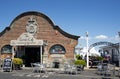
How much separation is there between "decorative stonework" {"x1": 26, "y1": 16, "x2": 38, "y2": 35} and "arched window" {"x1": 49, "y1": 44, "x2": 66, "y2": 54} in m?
3.31

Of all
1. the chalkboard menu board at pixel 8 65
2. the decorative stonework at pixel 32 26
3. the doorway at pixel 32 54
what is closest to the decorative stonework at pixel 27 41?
the decorative stonework at pixel 32 26

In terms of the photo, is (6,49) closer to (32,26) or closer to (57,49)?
(32,26)

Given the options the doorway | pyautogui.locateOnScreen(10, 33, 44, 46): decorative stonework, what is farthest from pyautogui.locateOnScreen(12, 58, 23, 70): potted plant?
the doorway

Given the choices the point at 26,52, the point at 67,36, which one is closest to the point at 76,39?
the point at 67,36

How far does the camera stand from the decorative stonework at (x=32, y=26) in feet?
126

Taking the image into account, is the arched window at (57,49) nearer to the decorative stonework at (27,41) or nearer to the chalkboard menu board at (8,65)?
the decorative stonework at (27,41)

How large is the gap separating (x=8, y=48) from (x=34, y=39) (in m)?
5.10

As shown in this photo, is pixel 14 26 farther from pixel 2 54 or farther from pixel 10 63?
pixel 10 63

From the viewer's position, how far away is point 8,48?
128ft

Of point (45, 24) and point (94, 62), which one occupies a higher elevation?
point (45, 24)

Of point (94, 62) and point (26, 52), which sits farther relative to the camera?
point (94, 62)

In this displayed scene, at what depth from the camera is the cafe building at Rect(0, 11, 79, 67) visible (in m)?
37.8

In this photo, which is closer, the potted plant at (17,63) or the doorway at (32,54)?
the potted plant at (17,63)

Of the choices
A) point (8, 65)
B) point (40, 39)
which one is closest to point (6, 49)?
point (40, 39)
